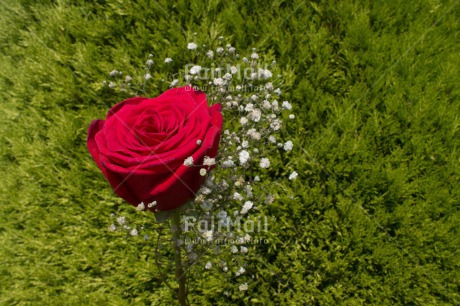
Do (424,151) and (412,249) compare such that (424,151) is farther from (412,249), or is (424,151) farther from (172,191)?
(172,191)

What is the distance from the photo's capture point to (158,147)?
48.8 inches

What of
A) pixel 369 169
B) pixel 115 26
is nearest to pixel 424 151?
pixel 369 169

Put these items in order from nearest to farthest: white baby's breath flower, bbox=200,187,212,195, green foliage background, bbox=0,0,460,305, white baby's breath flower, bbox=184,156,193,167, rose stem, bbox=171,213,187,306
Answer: white baby's breath flower, bbox=184,156,193,167 < white baby's breath flower, bbox=200,187,212,195 < rose stem, bbox=171,213,187,306 < green foliage background, bbox=0,0,460,305

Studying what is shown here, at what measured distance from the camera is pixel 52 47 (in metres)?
3.42

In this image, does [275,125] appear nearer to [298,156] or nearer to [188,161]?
[188,161]

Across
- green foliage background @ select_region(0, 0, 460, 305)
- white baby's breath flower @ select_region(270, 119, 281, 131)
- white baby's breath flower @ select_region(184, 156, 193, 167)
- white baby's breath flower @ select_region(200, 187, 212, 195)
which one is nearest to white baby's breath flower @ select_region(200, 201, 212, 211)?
white baby's breath flower @ select_region(200, 187, 212, 195)

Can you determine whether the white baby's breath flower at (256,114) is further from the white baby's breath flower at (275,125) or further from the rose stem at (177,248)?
the rose stem at (177,248)

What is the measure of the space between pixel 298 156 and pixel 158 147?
5.38 feet

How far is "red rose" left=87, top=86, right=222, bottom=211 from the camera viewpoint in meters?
1.24

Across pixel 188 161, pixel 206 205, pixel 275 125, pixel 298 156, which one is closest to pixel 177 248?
A: pixel 206 205

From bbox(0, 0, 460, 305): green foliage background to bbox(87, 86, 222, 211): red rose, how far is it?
3.83 feet

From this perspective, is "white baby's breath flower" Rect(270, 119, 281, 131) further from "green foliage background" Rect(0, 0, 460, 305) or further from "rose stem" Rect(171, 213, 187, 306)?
"green foliage background" Rect(0, 0, 460, 305)

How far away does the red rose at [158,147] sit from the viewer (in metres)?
1.24

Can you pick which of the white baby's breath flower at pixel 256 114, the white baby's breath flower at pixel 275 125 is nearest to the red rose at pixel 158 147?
the white baby's breath flower at pixel 256 114
